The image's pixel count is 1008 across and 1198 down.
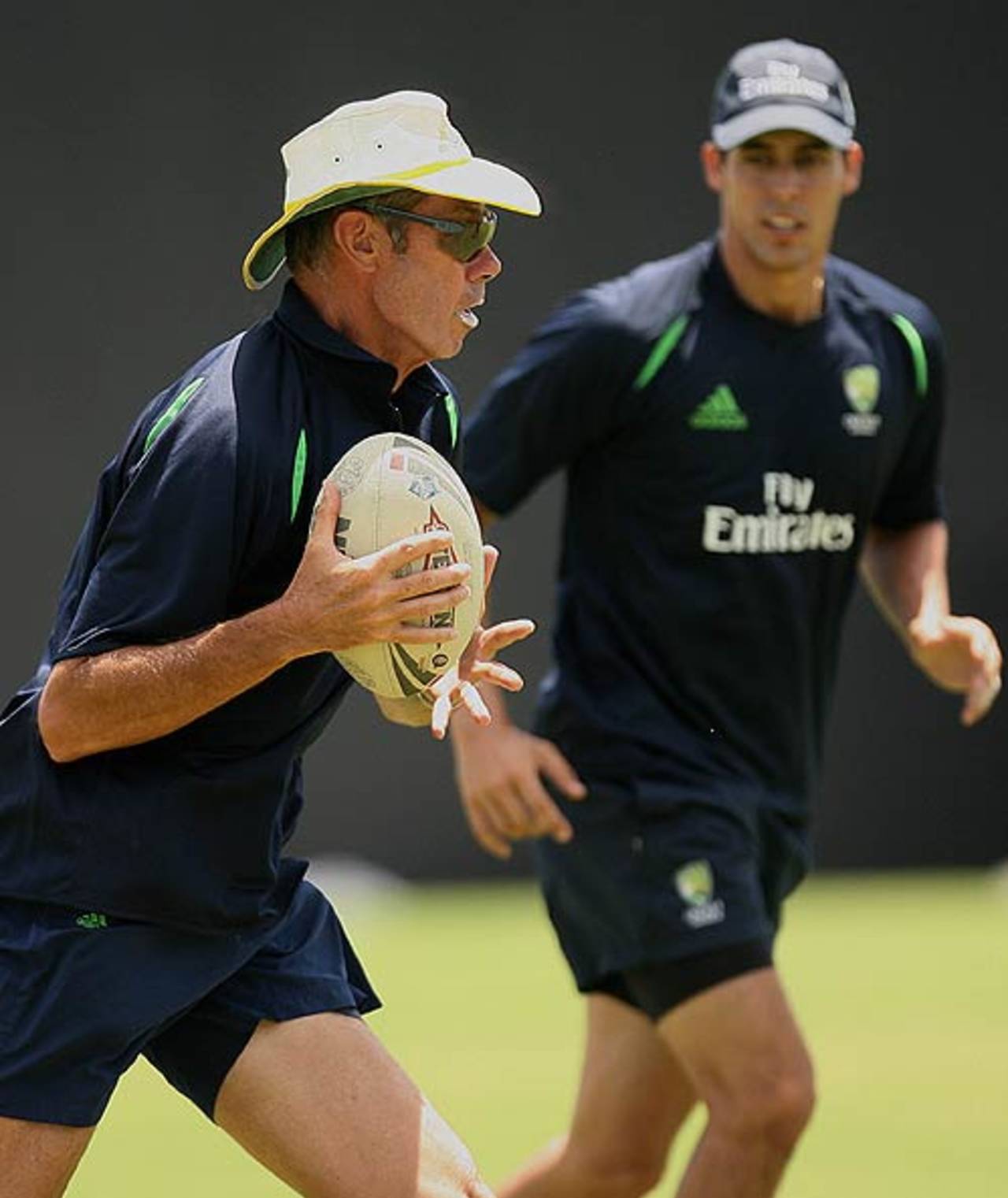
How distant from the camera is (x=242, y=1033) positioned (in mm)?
4301

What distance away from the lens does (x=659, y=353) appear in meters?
5.93

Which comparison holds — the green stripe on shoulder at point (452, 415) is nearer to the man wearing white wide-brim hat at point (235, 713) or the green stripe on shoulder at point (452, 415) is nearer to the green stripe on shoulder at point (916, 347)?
the man wearing white wide-brim hat at point (235, 713)

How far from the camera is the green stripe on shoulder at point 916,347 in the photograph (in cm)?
620

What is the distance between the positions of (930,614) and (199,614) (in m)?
2.58

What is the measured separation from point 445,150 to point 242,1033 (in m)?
1.44

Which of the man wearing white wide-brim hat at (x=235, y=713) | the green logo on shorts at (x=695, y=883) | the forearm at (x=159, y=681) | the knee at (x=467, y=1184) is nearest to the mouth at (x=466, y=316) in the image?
the man wearing white wide-brim hat at (x=235, y=713)

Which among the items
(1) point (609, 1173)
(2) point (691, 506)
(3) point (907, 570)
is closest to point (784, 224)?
(2) point (691, 506)

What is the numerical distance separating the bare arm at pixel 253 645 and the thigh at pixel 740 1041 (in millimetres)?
1713

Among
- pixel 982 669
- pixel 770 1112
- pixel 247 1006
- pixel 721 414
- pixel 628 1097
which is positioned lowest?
pixel 628 1097

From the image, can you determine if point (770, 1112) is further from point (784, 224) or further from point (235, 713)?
point (784, 224)

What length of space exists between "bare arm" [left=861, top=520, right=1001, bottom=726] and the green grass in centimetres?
145

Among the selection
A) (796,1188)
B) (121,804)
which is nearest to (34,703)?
(121,804)

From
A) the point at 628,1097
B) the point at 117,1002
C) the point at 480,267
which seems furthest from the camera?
the point at 628,1097

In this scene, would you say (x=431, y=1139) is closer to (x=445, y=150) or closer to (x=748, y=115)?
(x=445, y=150)
